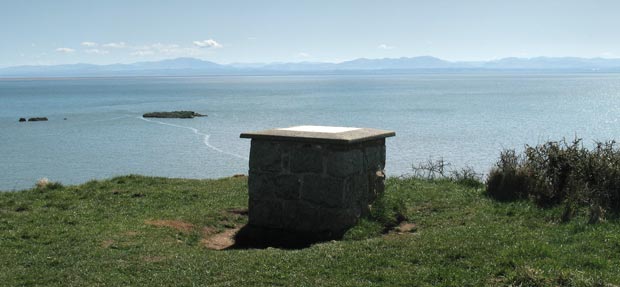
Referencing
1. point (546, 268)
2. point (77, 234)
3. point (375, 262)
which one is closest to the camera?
point (546, 268)

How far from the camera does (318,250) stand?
9523mm

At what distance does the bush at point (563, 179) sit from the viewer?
40.2 ft

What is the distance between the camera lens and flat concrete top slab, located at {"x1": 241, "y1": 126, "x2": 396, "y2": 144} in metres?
11.2

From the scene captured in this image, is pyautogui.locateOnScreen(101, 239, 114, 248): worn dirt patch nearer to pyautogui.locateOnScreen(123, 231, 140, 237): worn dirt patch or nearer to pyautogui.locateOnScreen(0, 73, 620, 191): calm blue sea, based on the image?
pyautogui.locateOnScreen(123, 231, 140, 237): worn dirt patch

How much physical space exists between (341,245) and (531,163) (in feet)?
22.9

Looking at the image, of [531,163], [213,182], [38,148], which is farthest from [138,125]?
[531,163]

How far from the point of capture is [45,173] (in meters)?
39.2

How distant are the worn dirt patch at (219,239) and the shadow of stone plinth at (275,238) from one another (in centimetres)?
9

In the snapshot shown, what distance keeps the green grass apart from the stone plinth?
0.58 m

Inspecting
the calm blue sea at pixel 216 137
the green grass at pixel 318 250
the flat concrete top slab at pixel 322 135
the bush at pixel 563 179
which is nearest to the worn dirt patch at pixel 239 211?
the green grass at pixel 318 250

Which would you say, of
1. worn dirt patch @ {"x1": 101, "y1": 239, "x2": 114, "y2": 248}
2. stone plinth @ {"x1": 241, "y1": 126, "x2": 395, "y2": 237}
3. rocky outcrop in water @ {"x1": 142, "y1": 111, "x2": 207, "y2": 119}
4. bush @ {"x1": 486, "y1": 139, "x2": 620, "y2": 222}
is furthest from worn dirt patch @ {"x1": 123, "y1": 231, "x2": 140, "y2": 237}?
rocky outcrop in water @ {"x1": 142, "y1": 111, "x2": 207, "y2": 119}

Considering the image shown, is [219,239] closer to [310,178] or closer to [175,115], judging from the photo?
[310,178]

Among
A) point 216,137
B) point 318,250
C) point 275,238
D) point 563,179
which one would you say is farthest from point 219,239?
point 216,137

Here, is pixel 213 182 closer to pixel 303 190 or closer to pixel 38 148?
pixel 303 190
